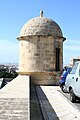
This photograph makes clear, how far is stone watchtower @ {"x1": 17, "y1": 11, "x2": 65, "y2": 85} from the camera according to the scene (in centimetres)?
1938

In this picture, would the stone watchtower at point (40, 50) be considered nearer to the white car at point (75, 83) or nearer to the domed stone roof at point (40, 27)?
the domed stone roof at point (40, 27)

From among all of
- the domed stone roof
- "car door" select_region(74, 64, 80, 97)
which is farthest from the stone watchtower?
"car door" select_region(74, 64, 80, 97)

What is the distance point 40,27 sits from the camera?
64.0 feet

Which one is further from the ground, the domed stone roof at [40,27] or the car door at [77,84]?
the domed stone roof at [40,27]

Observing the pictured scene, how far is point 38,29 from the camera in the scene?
1948cm

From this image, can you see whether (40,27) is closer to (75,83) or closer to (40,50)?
(40,50)

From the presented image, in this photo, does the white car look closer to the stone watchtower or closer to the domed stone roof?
the stone watchtower

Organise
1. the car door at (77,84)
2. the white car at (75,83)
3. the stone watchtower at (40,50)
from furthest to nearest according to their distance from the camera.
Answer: the stone watchtower at (40,50) < the white car at (75,83) < the car door at (77,84)

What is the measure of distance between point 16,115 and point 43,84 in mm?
14129

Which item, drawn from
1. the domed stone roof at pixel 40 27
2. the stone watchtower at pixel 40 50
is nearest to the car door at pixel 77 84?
the stone watchtower at pixel 40 50

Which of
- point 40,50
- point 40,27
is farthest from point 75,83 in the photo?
point 40,27

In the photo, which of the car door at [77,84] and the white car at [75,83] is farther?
the white car at [75,83]

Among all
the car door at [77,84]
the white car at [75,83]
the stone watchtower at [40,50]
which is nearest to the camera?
the car door at [77,84]

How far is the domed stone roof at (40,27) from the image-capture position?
19.5 metres
